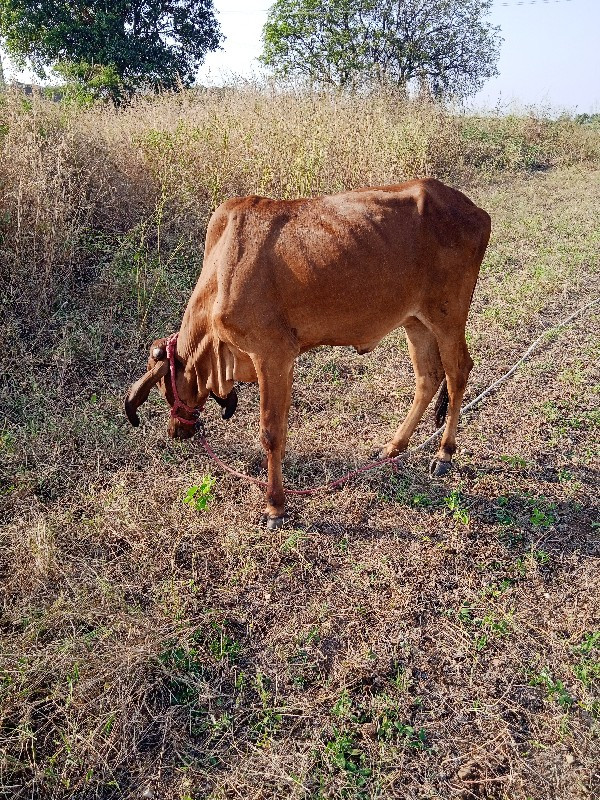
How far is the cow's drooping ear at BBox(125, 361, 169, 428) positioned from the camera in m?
3.51

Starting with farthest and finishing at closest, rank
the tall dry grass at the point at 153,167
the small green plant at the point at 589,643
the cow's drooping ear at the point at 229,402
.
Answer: the tall dry grass at the point at 153,167 < the cow's drooping ear at the point at 229,402 < the small green plant at the point at 589,643

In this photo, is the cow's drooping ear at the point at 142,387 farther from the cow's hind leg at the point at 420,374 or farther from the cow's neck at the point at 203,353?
the cow's hind leg at the point at 420,374

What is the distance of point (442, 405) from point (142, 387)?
6.24ft

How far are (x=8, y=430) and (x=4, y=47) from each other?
1812cm

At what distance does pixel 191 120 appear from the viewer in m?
7.29

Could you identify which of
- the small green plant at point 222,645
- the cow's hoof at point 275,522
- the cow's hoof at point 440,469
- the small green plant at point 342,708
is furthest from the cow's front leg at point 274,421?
the small green plant at point 342,708

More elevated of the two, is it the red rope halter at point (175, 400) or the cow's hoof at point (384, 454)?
the red rope halter at point (175, 400)

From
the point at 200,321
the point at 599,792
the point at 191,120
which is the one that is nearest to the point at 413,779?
the point at 599,792

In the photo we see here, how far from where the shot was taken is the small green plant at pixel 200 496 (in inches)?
132

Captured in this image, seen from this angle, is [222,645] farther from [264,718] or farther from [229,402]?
[229,402]

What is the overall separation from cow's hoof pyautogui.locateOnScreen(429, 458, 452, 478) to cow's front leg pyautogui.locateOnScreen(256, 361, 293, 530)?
104cm

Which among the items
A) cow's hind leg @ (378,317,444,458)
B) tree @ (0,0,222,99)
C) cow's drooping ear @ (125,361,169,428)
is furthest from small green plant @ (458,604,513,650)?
tree @ (0,0,222,99)

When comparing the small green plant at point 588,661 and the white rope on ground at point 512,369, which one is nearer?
the small green plant at point 588,661

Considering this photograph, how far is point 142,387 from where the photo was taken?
11.6 feet
